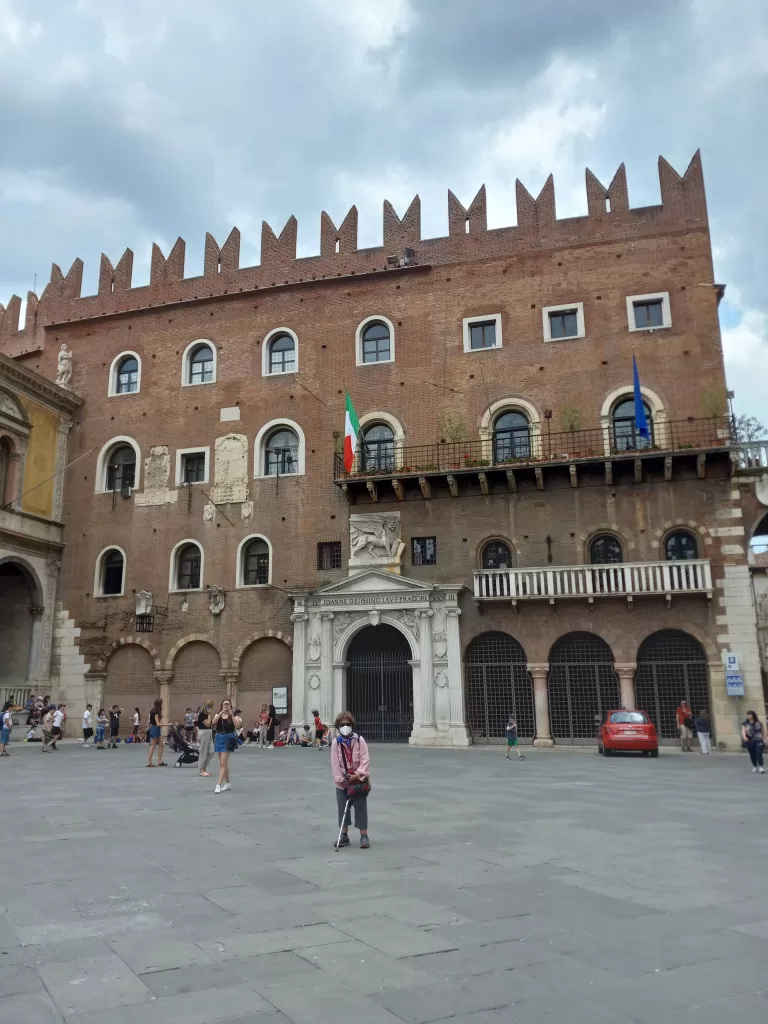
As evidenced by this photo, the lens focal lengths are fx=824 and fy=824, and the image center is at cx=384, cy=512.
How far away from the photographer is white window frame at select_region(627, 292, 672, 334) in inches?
978

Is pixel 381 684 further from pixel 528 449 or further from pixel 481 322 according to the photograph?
pixel 481 322

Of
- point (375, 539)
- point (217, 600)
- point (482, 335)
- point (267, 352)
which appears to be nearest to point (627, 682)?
point (375, 539)

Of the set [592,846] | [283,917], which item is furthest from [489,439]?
[283,917]

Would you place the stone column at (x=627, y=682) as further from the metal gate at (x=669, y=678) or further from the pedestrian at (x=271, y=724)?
the pedestrian at (x=271, y=724)

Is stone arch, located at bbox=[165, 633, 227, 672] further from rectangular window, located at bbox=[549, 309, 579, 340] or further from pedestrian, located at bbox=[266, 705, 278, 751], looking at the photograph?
rectangular window, located at bbox=[549, 309, 579, 340]

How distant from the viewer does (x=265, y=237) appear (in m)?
29.3

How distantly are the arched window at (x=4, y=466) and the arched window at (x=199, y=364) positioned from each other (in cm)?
625

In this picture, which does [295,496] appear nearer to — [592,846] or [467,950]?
[592,846]

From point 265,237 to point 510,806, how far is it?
76.7ft

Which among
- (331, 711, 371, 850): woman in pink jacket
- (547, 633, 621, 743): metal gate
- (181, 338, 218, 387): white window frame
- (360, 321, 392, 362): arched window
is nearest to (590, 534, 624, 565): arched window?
(547, 633, 621, 743): metal gate

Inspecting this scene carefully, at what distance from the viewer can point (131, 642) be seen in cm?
2741

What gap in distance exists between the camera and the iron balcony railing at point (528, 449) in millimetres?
23547

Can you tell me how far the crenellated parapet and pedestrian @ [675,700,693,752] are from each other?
14424 millimetres

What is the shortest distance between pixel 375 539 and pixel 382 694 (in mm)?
4688
